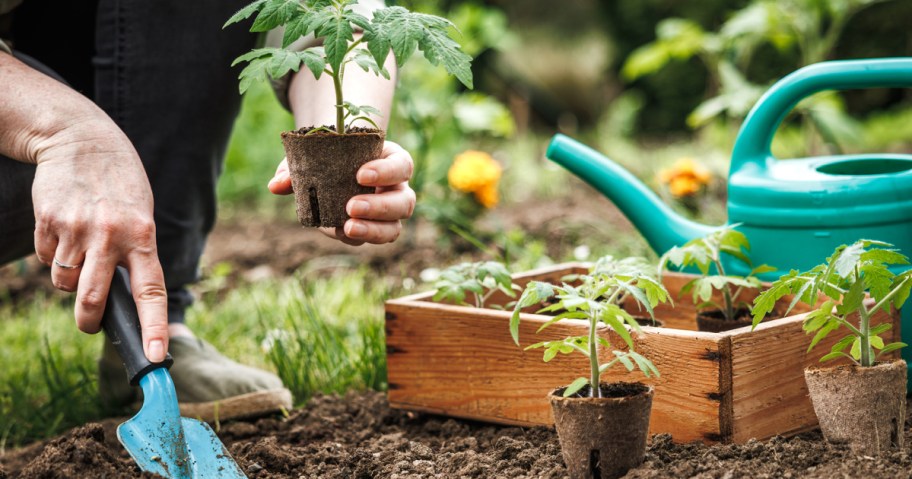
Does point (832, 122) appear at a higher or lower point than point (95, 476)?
higher

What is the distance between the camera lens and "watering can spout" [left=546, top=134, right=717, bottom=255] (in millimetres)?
2018

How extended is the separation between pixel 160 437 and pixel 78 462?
12 centimetres

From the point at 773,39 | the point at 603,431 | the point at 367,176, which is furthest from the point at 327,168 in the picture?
the point at 773,39

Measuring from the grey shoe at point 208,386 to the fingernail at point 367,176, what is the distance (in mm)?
682

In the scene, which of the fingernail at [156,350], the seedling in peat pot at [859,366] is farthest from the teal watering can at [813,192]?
the fingernail at [156,350]

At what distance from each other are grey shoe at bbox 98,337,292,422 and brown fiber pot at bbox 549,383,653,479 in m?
0.83

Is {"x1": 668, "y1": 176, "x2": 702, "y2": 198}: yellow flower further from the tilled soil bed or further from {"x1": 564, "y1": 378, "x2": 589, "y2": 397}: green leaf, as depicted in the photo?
{"x1": 564, "y1": 378, "x2": 589, "y2": 397}: green leaf

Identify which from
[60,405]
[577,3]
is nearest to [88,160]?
[60,405]

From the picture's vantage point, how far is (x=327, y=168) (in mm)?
1457

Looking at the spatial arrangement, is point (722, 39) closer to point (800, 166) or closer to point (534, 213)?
point (534, 213)

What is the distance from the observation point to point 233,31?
209cm

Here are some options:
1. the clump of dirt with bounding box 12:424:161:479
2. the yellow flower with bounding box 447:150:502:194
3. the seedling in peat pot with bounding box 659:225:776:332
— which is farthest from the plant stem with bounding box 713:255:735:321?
the yellow flower with bounding box 447:150:502:194

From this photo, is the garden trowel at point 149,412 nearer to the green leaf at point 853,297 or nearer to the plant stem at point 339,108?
the plant stem at point 339,108

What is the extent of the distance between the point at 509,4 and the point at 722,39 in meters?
3.81
